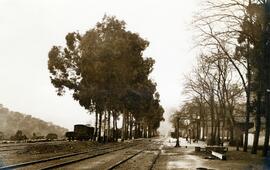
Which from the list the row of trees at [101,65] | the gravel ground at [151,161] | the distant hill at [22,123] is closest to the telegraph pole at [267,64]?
the gravel ground at [151,161]

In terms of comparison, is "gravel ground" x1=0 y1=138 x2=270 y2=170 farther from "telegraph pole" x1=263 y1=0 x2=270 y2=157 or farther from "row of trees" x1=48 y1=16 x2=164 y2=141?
"row of trees" x1=48 y1=16 x2=164 y2=141

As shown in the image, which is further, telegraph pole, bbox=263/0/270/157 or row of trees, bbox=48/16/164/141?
row of trees, bbox=48/16/164/141

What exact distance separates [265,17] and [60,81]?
1285 inches

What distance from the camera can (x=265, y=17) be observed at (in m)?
27.2

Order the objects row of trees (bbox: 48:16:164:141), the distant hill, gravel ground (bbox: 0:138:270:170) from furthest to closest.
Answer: the distant hill < row of trees (bbox: 48:16:164:141) < gravel ground (bbox: 0:138:270:170)

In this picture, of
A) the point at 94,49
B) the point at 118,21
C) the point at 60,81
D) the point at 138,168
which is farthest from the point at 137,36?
the point at 138,168

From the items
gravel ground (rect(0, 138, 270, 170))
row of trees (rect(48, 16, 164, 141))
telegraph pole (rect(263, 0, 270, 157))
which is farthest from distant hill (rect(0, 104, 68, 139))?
telegraph pole (rect(263, 0, 270, 157))

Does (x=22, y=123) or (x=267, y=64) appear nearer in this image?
(x=267, y=64)

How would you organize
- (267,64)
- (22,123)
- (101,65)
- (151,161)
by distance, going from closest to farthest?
1. (151,161)
2. (267,64)
3. (101,65)
4. (22,123)

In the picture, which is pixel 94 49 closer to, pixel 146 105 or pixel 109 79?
pixel 109 79

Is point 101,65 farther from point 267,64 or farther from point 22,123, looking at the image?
point 22,123

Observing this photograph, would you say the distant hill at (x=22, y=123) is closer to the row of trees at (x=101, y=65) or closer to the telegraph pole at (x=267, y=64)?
the row of trees at (x=101, y=65)

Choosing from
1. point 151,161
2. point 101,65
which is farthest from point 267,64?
point 101,65

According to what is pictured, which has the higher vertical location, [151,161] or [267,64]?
[267,64]
